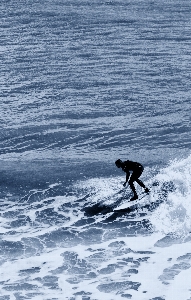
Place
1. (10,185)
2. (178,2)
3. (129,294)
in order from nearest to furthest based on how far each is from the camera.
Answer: (129,294)
(10,185)
(178,2)

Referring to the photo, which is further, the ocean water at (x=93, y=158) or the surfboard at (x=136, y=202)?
the surfboard at (x=136, y=202)

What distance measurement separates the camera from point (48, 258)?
1892 centimetres

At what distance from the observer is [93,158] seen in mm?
26625

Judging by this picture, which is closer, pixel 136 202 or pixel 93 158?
pixel 136 202

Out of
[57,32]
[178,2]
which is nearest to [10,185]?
[57,32]

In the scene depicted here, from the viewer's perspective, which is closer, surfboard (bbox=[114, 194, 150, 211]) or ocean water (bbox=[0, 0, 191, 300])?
ocean water (bbox=[0, 0, 191, 300])

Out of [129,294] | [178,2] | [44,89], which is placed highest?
[178,2]

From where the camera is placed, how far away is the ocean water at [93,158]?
18.2 meters

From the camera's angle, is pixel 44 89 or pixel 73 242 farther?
pixel 44 89

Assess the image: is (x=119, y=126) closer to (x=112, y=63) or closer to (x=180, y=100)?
(x=180, y=100)

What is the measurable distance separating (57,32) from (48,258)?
33.8m

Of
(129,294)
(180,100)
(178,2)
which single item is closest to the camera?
(129,294)

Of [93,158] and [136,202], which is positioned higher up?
[93,158]

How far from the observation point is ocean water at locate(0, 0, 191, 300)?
59.6 ft
